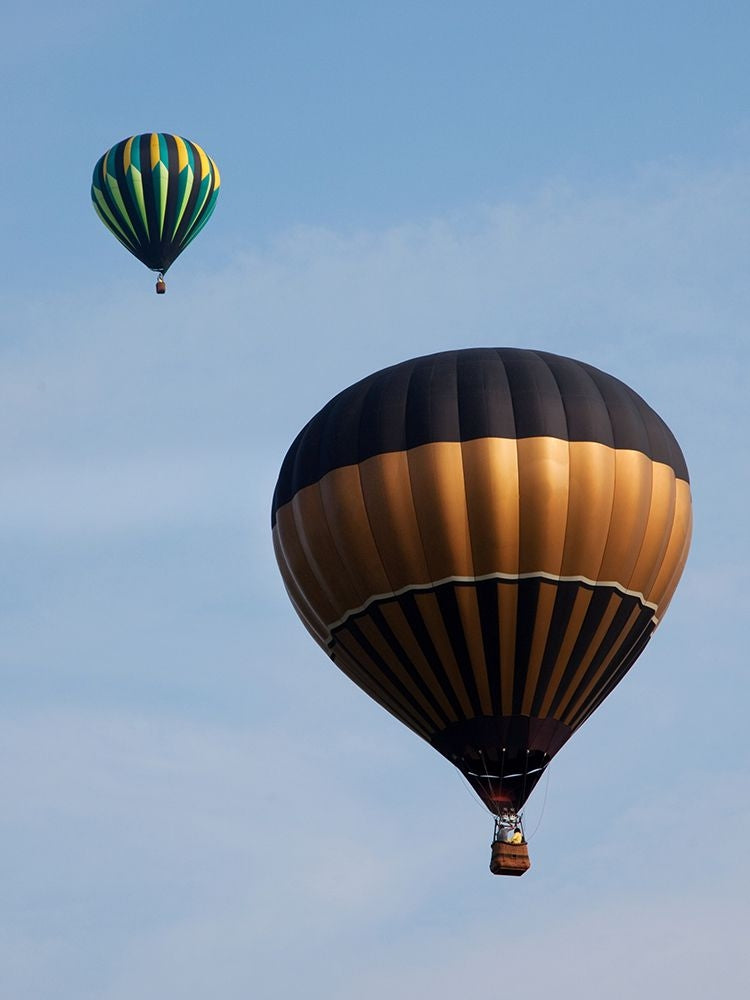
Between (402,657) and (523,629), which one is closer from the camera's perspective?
(523,629)

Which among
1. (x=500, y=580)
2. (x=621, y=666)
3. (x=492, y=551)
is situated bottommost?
(x=621, y=666)

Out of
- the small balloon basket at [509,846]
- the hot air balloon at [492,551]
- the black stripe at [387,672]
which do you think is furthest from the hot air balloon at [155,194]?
the small balloon basket at [509,846]

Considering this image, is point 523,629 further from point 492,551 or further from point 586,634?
point 492,551

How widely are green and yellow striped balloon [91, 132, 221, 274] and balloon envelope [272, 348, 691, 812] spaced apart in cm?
2073

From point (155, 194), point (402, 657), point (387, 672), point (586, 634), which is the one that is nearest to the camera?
point (586, 634)

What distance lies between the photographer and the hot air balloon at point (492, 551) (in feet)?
108

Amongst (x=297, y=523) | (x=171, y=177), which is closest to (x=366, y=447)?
(x=297, y=523)

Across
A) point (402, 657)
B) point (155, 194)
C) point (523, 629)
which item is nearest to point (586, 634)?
point (523, 629)

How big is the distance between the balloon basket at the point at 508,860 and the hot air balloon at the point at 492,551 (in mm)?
20

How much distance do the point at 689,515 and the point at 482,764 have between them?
5.04 meters

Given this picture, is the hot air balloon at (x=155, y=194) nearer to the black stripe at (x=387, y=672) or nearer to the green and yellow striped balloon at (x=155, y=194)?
the green and yellow striped balloon at (x=155, y=194)

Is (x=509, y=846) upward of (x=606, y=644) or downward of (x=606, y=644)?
downward

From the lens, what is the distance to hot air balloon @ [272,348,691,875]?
108 ft

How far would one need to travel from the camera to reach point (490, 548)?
32.7m
